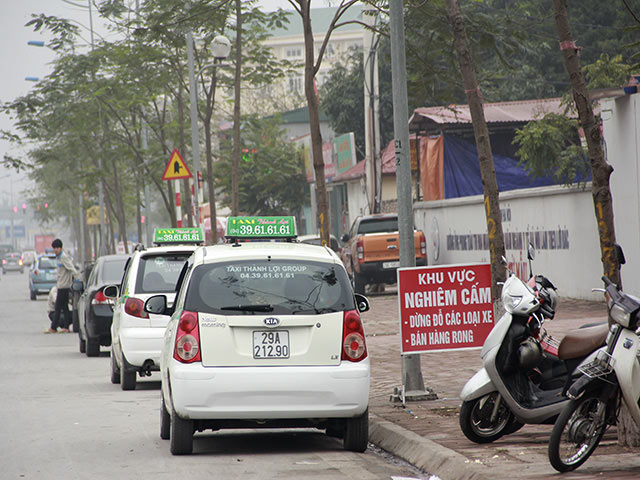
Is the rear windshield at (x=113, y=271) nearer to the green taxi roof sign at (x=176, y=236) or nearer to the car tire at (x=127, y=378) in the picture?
the green taxi roof sign at (x=176, y=236)

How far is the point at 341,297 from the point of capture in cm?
855

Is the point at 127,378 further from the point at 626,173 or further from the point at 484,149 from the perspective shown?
the point at 626,173

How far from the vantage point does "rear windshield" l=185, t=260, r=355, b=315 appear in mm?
8352

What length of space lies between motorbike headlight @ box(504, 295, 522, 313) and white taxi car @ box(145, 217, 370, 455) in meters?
1.19

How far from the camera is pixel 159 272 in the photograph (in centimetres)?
1374

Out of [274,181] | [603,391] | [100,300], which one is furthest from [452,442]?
[274,181]

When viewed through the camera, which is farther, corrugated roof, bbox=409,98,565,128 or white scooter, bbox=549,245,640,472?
corrugated roof, bbox=409,98,565,128

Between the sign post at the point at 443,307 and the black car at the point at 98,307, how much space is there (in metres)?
8.56

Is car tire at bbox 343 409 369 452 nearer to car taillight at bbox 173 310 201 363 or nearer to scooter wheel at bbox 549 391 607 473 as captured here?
car taillight at bbox 173 310 201 363

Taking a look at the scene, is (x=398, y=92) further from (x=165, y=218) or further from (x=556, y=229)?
(x=165, y=218)

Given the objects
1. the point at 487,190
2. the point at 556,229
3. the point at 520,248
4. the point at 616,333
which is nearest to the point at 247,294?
the point at 616,333

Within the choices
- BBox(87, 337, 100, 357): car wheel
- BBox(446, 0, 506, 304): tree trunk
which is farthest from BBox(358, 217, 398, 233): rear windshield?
BBox(446, 0, 506, 304): tree trunk

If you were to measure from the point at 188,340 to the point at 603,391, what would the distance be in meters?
3.07

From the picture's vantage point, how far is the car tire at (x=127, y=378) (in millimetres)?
13438
